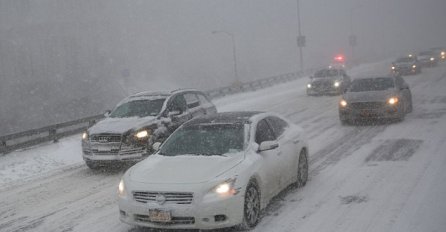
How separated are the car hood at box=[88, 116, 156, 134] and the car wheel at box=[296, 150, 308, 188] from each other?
14.7 feet

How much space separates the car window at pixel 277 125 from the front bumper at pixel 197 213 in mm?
2395

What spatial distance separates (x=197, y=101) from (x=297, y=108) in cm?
1060

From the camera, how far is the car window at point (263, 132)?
8.77 meters

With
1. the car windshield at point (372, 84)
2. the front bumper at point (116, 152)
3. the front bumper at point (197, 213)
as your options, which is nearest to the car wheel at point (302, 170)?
the front bumper at point (197, 213)

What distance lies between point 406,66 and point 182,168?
118 ft

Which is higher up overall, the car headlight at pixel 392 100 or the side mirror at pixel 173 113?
the side mirror at pixel 173 113

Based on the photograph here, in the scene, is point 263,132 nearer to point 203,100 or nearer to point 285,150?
point 285,150

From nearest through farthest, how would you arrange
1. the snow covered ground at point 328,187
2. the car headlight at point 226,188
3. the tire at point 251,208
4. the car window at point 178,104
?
the car headlight at point 226,188 < the tire at point 251,208 < the snow covered ground at point 328,187 < the car window at point 178,104

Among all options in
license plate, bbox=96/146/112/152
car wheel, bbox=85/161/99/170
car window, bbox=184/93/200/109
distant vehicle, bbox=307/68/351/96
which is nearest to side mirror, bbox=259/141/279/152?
license plate, bbox=96/146/112/152

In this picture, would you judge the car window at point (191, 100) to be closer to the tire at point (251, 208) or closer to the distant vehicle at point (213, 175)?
the distant vehicle at point (213, 175)

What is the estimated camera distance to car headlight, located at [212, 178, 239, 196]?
23.4ft

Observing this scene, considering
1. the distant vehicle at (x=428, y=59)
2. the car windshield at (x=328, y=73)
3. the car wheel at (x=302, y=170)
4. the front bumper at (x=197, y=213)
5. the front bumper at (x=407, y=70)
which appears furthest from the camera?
the distant vehicle at (x=428, y=59)

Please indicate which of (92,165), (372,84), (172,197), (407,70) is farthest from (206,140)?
(407,70)

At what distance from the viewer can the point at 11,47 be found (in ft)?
263
